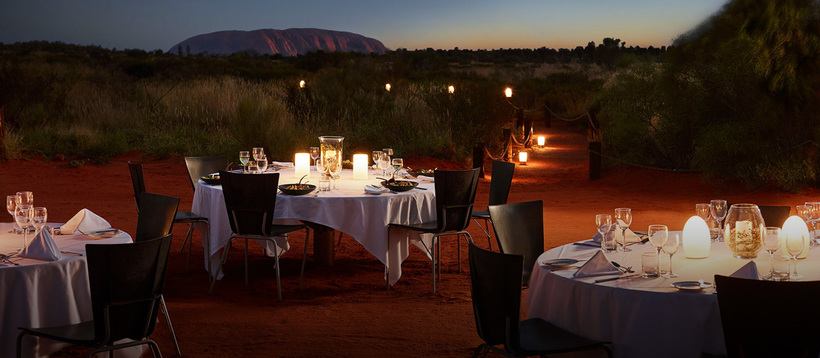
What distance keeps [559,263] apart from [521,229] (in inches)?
46.6

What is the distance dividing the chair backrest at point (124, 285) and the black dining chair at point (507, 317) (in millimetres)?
1635

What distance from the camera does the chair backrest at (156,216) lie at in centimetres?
489

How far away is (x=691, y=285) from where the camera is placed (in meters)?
3.47

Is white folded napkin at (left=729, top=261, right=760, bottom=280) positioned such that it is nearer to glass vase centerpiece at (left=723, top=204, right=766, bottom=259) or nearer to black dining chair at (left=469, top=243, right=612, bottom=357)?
glass vase centerpiece at (left=723, top=204, right=766, bottom=259)

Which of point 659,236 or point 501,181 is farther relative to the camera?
point 501,181

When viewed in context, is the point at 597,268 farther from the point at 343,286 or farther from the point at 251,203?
the point at 343,286

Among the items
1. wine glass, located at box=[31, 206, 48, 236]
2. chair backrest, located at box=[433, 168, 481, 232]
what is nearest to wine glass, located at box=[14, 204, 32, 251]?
wine glass, located at box=[31, 206, 48, 236]

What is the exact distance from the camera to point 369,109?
18.6 metres

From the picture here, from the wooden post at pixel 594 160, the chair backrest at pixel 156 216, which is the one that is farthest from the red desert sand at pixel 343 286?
the chair backrest at pixel 156 216

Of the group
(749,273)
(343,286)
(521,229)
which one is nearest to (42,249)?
(521,229)

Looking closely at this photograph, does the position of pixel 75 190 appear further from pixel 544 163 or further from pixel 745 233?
pixel 745 233

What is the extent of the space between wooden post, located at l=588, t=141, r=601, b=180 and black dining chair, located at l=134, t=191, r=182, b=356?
1006 centimetres

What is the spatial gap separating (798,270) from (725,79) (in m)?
9.20

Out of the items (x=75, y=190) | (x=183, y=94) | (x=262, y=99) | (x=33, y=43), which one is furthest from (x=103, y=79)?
(x=33, y=43)
